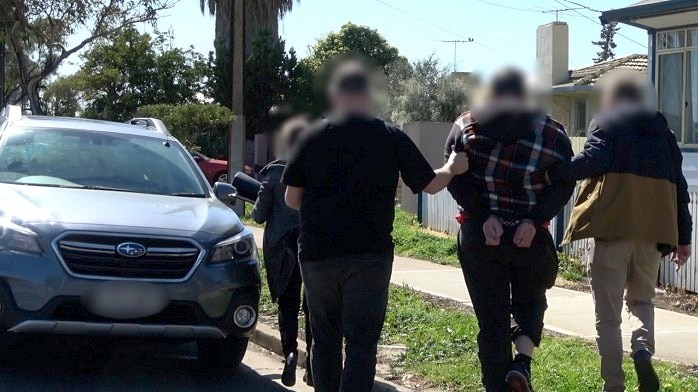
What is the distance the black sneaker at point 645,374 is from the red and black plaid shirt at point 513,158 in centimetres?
Result: 106

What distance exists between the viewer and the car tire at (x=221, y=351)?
22.3ft

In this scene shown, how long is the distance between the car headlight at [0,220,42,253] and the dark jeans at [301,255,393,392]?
6.63 feet

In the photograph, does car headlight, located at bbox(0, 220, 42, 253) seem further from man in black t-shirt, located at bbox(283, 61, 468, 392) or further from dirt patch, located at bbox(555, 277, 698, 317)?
dirt patch, located at bbox(555, 277, 698, 317)

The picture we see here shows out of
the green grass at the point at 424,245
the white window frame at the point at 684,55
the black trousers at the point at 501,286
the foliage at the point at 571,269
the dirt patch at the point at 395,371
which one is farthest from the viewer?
the white window frame at the point at 684,55

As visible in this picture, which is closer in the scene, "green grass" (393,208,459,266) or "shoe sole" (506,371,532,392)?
"shoe sole" (506,371,532,392)

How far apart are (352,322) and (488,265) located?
2.55 ft

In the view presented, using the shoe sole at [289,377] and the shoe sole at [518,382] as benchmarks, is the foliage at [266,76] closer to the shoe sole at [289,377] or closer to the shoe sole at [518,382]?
the shoe sole at [289,377]

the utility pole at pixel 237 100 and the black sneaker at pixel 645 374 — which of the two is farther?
the utility pole at pixel 237 100

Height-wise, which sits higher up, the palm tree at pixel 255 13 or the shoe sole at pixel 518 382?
the palm tree at pixel 255 13

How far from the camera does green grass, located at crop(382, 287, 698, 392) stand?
19.7ft

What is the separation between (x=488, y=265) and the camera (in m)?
5.02

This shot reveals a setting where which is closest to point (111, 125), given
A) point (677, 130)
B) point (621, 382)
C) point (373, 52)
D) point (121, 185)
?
point (121, 185)

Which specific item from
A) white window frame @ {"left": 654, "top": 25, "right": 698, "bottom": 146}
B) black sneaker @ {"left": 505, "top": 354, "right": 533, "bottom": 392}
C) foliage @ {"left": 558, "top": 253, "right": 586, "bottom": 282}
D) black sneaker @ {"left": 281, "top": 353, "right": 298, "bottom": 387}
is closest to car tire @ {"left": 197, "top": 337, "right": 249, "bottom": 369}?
black sneaker @ {"left": 281, "top": 353, "right": 298, "bottom": 387}

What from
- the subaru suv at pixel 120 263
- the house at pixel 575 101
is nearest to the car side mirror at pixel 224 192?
the subaru suv at pixel 120 263
